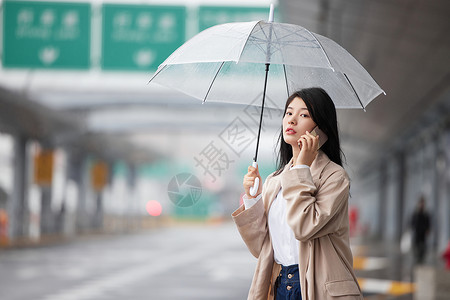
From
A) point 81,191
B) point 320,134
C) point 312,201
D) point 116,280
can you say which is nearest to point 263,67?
point 320,134

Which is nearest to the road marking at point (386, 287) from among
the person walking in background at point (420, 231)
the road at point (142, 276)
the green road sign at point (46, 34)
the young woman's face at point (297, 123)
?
the road at point (142, 276)

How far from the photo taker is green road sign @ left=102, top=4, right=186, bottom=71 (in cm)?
1820

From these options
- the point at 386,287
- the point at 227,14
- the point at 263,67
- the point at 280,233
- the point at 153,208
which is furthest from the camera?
the point at 227,14

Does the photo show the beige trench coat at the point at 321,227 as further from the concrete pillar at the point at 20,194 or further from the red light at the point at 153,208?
the concrete pillar at the point at 20,194

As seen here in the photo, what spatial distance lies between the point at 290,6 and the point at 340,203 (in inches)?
444

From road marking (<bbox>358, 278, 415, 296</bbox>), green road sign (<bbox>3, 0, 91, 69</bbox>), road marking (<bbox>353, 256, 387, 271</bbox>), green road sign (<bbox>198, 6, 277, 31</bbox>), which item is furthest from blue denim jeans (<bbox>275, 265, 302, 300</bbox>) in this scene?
road marking (<bbox>353, 256, 387, 271</bbox>)

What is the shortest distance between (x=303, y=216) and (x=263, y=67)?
66.8 inches

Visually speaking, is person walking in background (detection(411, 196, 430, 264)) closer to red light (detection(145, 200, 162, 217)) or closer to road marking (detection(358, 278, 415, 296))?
road marking (detection(358, 278, 415, 296))

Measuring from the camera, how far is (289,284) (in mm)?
3305

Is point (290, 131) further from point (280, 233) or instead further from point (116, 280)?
point (116, 280)

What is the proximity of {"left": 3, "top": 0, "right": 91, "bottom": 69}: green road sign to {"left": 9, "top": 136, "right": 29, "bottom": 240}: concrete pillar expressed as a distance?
11.3 meters

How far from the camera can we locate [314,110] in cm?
337

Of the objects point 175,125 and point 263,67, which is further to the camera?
point 175,125

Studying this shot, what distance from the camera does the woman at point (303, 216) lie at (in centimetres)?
314
